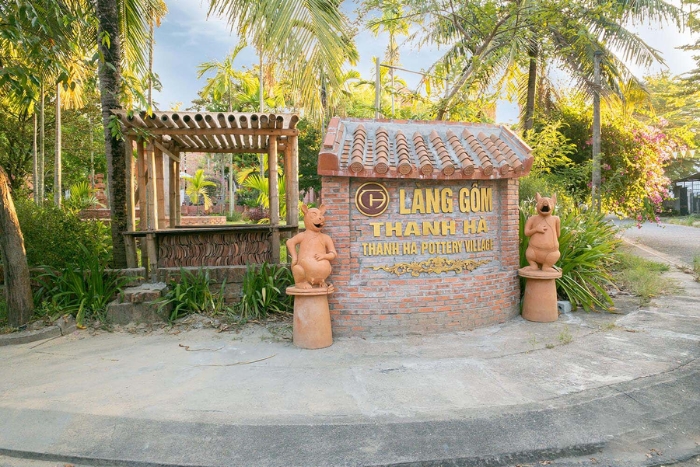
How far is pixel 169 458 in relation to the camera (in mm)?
2900

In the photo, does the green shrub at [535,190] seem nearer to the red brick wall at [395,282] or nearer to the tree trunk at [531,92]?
the tree trunk at [531,92]

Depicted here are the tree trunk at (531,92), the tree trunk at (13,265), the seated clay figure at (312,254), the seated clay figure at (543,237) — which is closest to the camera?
the seated clay figure at (312,254)

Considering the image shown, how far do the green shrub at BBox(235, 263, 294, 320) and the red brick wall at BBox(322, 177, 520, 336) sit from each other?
4.21ft

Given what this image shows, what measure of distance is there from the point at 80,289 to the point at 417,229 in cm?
470

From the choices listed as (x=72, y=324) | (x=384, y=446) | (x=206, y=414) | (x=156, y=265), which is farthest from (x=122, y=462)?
(x=156, y=265)

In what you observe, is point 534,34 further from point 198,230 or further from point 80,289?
point 80,289

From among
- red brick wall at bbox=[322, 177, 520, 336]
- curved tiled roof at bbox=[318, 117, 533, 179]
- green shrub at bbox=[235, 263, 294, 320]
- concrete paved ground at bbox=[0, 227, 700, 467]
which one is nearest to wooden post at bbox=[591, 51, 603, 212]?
curved tiled roof at bbox=[318, 117, 533, 179]

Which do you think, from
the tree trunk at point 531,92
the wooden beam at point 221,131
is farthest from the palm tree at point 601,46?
the wooden beam at point 221,131

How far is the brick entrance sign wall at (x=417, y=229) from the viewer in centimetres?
531

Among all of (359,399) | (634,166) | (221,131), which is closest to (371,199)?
(359,399)

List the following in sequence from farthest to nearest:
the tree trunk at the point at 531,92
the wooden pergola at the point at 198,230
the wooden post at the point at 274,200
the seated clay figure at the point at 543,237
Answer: the tree trunk at the point at 531,92, the wooden post at the point at 274,200, the wooden pergola at the point at 198,230, the seated clay figure at the point at 543,237

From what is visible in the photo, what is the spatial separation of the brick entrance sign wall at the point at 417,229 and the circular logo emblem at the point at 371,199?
12 millimetres

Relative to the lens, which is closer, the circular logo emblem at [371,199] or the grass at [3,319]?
the circular logo emblem at [371,199]

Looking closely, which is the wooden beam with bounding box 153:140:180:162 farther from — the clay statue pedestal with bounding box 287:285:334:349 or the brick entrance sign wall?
the clay statue pedestal with bounding box 287:285:334:349
